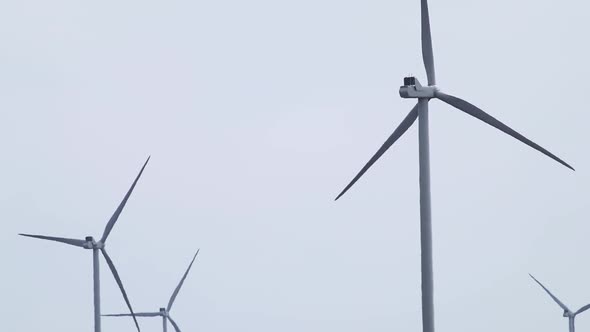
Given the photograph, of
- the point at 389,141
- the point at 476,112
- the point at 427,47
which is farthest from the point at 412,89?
the point at 427,47

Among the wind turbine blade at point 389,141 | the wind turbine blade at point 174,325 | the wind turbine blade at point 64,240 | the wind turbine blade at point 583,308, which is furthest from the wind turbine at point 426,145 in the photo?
the wind turbine blade at point 583,308

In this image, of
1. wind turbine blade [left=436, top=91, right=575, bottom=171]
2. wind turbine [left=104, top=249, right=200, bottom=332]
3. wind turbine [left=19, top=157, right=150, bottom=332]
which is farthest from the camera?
wind turbine [left=104, top=249, right=200, bottom=332]

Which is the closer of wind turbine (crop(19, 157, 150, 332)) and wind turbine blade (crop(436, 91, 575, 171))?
→ wind turbine blade (crop(436, 91, 575, 171))

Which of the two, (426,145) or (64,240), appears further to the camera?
(64,240)

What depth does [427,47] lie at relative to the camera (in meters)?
48.2

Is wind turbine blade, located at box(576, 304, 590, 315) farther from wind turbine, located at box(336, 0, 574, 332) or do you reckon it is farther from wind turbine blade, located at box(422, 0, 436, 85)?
wind turbine, located at box(336, 0, 574, 332)

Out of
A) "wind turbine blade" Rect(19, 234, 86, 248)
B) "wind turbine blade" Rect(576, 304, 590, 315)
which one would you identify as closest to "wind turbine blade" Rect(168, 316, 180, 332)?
"wind turbine blade" Rect(19, 234, 86, 248)

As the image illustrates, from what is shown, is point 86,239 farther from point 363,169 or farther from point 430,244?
point 430,244

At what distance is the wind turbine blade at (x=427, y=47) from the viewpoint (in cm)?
4694

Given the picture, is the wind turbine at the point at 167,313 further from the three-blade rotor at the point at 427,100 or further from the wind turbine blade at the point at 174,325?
the three-blade rotor at the point at 427,100

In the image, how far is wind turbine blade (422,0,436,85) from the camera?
154ft

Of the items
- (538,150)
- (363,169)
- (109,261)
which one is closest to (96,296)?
(109,261)

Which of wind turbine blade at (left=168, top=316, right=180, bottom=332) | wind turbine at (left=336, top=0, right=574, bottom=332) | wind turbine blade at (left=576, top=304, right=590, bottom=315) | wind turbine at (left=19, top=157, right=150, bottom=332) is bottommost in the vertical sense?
wind turbine blade at (left=576, top=304, right=590, bottom=315)

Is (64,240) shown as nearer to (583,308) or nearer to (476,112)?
(476,112)
